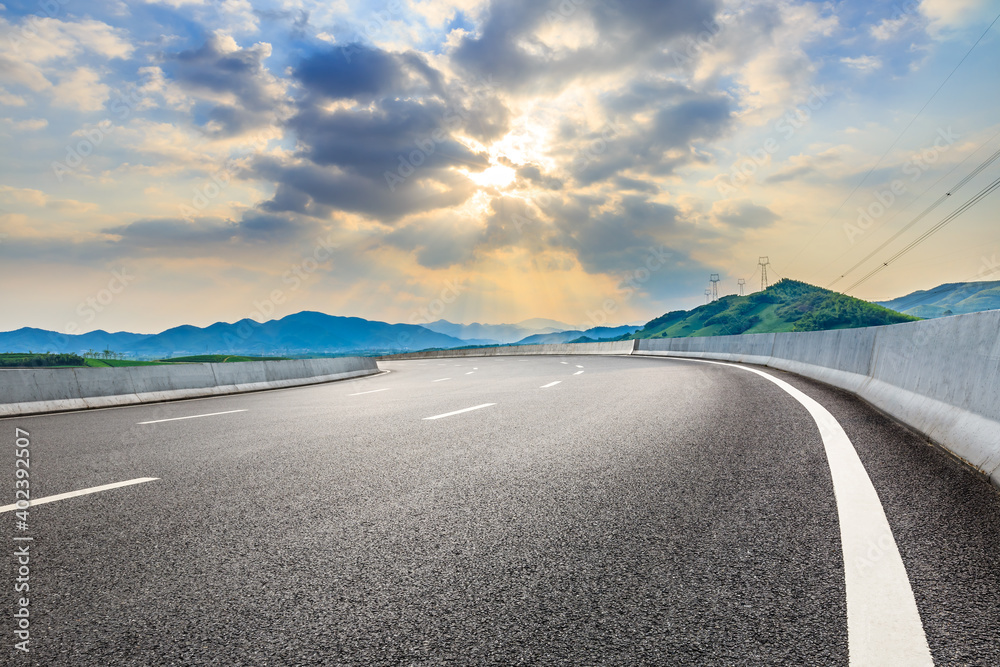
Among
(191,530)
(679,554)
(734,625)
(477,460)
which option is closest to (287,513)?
(191,530)

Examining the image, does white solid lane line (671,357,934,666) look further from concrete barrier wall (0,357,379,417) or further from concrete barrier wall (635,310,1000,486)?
concrete barrier wall (0,357,379,417)

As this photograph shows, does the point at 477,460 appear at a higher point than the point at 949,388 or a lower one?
lower

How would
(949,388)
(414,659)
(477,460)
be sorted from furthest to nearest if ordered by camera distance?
(949,388), (477,460), (414,659)

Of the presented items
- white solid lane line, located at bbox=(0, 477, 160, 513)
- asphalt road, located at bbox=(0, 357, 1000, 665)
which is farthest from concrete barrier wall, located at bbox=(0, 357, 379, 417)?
white solid lane line, located at bbox=(0, 477, 160, 513)

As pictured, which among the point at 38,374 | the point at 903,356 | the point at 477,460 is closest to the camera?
the point at 477,460

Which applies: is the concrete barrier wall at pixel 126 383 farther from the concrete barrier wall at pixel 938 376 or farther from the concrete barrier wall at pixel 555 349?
the concrete barrier wall at pixel 555 349

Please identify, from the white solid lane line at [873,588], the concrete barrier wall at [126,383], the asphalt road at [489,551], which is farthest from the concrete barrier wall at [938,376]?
the concrete barrier wall at [126,383]

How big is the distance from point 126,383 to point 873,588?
47.7 ft

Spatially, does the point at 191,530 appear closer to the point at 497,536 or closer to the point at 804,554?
the point at 497,536

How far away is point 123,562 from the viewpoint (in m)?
3.01

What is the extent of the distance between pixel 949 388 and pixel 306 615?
623 cm

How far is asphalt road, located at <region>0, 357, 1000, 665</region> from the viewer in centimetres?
216

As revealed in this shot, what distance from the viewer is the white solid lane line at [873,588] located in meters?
2.03

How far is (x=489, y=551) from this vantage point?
3.04 meters
